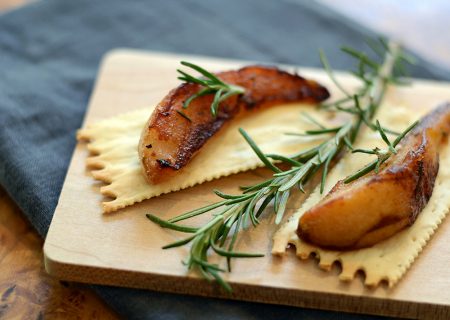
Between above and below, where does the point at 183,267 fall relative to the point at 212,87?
below

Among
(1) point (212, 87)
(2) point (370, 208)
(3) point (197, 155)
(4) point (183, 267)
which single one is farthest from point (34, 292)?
(2) point (370, 208)

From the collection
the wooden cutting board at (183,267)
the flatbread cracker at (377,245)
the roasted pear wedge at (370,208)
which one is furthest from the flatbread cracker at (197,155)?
the roasted pear wedge at (370,208)

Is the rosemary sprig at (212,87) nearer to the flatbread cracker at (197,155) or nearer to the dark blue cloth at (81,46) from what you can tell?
the flatbread cracker at (197,155)

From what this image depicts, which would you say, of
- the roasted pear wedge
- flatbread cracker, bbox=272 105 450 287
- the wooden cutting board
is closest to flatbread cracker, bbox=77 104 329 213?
the wooden cutting board

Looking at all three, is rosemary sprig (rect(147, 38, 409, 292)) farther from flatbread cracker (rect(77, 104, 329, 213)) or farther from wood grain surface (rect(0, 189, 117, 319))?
wood grain surface (rect(0, 189, 117, 319))

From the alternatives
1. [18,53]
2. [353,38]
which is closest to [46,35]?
[18,53]

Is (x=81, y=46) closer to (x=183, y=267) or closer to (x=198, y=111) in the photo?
(x=198, y=111)
